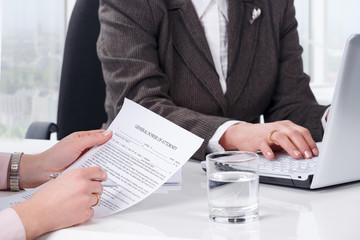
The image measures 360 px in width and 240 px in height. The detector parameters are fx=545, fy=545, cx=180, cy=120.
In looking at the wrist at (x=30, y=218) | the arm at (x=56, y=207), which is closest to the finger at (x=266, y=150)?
the arm at (x=56, y=207)

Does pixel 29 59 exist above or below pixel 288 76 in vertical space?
below

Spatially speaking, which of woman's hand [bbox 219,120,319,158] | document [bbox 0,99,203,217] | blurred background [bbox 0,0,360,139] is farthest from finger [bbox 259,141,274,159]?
blurred background [bbox 0,0,360,139]

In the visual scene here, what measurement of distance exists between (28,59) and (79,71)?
1275 mm

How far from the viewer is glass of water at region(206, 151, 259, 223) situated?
28.3 inches

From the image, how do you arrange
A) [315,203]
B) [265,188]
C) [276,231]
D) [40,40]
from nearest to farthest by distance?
[276,231], [315,203], [265,188], [40,40]

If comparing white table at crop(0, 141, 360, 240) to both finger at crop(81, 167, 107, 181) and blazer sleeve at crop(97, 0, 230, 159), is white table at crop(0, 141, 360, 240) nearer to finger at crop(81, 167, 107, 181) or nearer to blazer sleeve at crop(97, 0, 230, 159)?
finger at crop(81, 167, 107, 181)

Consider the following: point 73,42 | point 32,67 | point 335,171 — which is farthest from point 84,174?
point 32,67

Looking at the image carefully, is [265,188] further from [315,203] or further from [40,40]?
[40,40]

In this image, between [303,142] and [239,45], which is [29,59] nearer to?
[239,45]

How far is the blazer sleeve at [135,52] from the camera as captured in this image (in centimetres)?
140

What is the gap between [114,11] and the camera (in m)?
1.47

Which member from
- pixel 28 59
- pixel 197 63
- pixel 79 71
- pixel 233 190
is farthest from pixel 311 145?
pixel 28 59

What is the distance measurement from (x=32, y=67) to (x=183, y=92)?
1.59 metres

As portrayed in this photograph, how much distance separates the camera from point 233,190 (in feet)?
2.38
